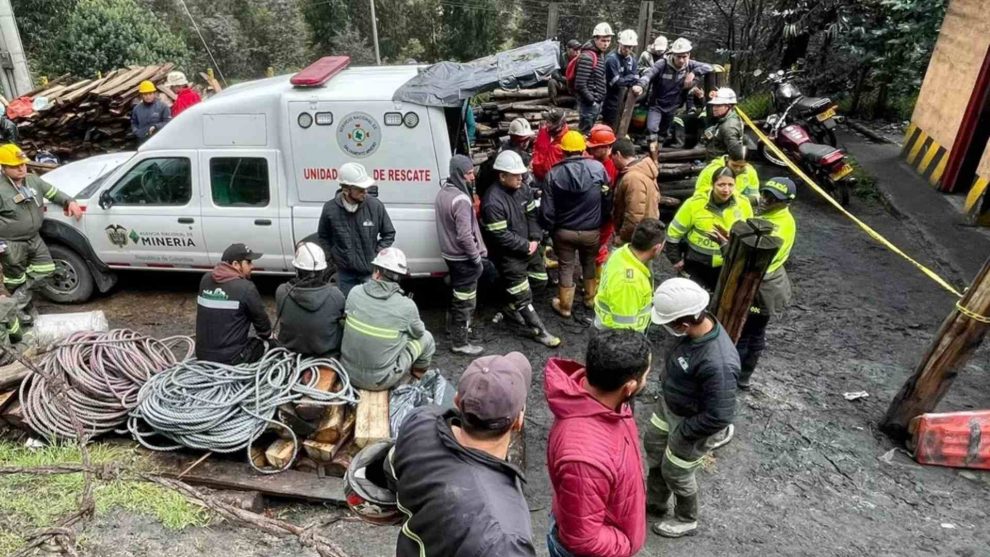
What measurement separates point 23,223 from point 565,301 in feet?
16.6

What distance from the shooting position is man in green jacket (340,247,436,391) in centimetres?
460

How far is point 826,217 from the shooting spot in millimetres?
8719

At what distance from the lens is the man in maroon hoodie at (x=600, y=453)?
8.22 feet

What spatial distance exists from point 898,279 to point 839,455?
3.32 metres

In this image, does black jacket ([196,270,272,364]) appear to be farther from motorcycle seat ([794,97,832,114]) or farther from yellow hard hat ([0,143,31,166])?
motorcycle seat ([794,97,832,114])

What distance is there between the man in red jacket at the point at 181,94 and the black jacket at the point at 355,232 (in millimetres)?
4206

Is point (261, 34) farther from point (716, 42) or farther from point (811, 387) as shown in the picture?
point (811, 387)

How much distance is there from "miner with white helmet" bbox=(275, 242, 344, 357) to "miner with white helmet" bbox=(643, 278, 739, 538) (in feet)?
7.65

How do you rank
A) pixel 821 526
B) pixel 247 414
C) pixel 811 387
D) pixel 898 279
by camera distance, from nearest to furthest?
pixel 821 526
pixel 247 414
pixel 811 387
pixel 898 279

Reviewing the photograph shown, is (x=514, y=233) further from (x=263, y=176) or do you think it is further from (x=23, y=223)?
(x=23, y=223)

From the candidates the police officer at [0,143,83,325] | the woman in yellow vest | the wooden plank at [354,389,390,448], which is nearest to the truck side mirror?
the police officer at [0,143,83,325]

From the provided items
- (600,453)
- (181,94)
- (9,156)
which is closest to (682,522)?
(600,453)

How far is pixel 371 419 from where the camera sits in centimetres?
450

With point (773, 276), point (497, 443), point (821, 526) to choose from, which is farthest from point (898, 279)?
point (497, 443)
